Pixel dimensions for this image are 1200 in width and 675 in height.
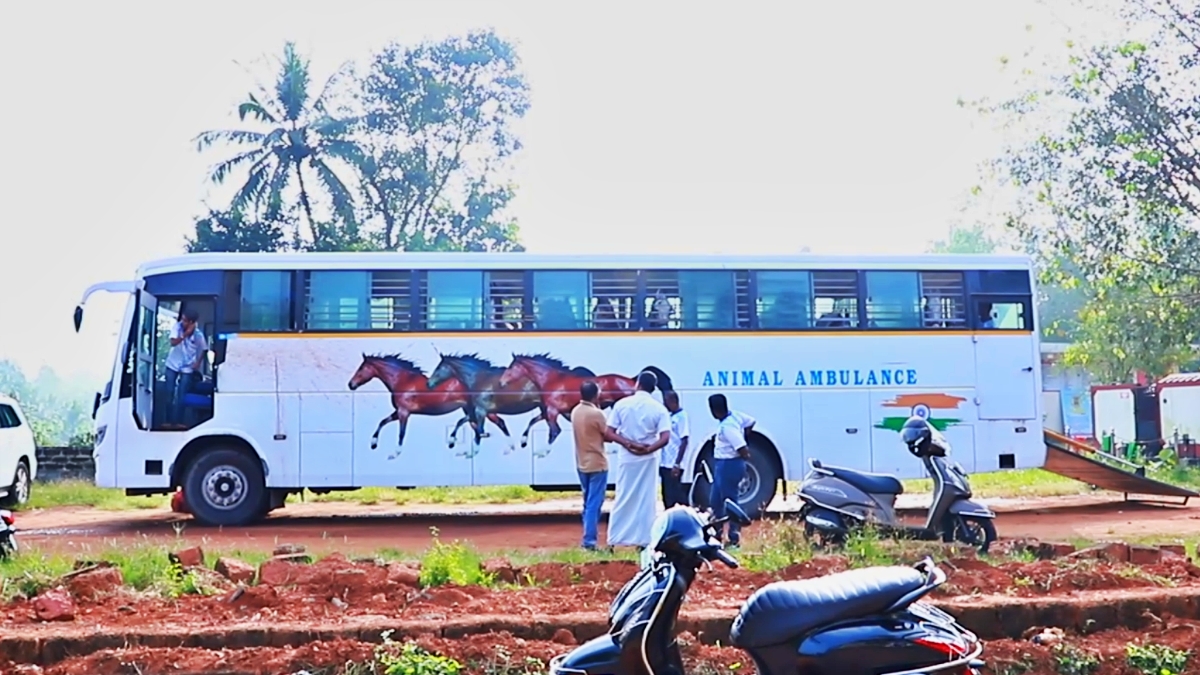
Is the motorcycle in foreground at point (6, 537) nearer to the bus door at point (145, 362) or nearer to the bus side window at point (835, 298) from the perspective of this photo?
the bus door at point (145, 362)

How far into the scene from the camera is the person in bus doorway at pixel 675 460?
11914 mm

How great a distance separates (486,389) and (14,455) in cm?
739

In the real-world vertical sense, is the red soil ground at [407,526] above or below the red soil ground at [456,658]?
below

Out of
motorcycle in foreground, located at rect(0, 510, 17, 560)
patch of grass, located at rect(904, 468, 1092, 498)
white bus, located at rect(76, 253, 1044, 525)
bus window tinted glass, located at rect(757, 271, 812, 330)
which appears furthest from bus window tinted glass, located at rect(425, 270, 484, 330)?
patch of grass, located at rect(904, 468, 1092, 498)

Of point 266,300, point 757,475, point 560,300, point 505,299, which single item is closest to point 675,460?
point 757,475

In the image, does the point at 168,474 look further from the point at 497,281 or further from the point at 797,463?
the point at 797,463

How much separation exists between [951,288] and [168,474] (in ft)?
30.2

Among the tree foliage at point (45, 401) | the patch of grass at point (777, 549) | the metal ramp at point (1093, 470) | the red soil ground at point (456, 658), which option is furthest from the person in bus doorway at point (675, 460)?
the tree foliage at point (45, 401)

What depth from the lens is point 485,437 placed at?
13188 millimetres

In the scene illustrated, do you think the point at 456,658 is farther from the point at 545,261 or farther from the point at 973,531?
the point at 545,261

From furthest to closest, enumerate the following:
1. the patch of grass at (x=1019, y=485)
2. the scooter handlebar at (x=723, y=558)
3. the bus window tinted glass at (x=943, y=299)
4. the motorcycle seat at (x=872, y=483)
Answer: the patch of grass at (x=1019, y=485) → the bus window tinted glass at (x=943, y=299) → the motorcycle seat at (x=872, y=483) → the scooter handlebar at (x=723, y=558)

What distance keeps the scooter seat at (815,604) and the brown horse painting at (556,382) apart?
914 cm

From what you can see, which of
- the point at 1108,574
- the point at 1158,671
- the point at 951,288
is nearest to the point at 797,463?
the point at 951,288

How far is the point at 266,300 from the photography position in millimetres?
12906
